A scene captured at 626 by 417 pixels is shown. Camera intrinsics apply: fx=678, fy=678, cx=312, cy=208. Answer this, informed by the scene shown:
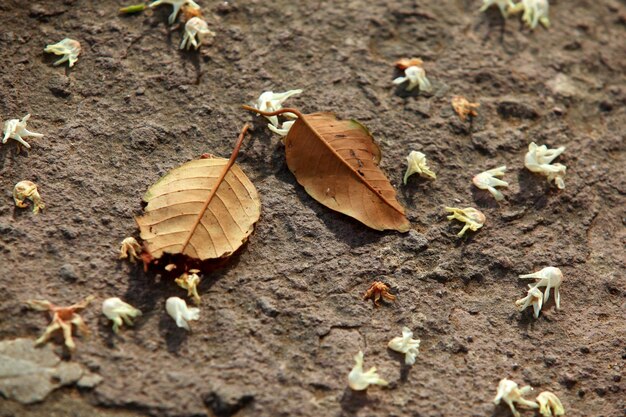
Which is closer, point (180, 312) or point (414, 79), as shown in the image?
point (180, 312)

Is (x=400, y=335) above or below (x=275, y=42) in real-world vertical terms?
below

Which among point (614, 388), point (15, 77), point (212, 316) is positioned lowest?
point (614, 388)

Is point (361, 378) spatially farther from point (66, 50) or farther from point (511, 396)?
point (66, 50)

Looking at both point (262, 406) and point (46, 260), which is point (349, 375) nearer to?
point (262, 406)

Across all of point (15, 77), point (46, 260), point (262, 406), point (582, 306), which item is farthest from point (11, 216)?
point (582, 306)

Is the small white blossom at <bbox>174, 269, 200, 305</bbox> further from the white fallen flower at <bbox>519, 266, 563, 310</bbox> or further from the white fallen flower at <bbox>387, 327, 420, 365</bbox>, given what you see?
the white fallen flower at <bbox>519, 266, 563, 310</bbox>

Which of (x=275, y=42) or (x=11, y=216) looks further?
(x=275, y=42)

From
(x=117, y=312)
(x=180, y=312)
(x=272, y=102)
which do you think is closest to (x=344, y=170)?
(x=272, y=102)
